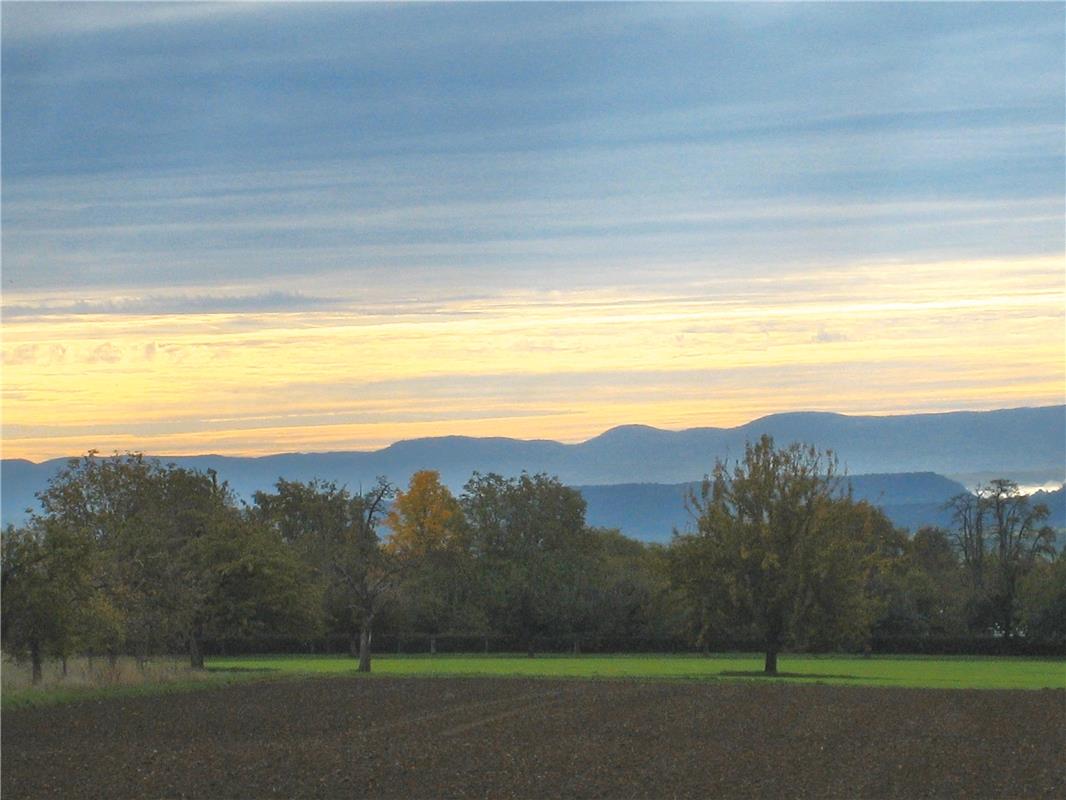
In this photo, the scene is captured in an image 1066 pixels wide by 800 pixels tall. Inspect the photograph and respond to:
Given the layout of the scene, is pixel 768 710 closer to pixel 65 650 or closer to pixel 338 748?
pixel 338 748

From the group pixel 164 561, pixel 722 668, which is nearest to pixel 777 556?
pixel 722 668

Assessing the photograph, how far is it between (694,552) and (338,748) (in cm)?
3048

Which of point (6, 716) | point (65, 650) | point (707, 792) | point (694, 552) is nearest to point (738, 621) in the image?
point (694, 552)

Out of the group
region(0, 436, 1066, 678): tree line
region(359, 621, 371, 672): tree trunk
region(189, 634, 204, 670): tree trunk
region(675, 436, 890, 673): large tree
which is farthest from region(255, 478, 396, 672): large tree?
region(675, 436, 890, 673): large tree

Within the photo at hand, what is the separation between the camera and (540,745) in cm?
2547

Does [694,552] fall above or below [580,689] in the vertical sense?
above

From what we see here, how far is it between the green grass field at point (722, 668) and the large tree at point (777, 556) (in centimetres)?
202

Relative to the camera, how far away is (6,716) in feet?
98.5

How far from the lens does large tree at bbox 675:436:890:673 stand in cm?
5244

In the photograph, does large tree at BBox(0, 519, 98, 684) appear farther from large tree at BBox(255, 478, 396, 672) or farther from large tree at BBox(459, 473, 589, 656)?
large tree at BBox(459, 473, 589, 656)

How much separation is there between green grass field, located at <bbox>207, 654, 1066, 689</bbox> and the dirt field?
9644 millimetres

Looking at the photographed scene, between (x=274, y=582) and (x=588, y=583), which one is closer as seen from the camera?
(x=274, y=582)

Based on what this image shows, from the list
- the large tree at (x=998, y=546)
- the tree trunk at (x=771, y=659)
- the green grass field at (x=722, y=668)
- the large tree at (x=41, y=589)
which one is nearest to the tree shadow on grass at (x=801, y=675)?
the green grass field at (x=722, y=668)

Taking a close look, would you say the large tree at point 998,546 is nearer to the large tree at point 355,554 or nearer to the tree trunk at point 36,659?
the large tree at point 355,554
